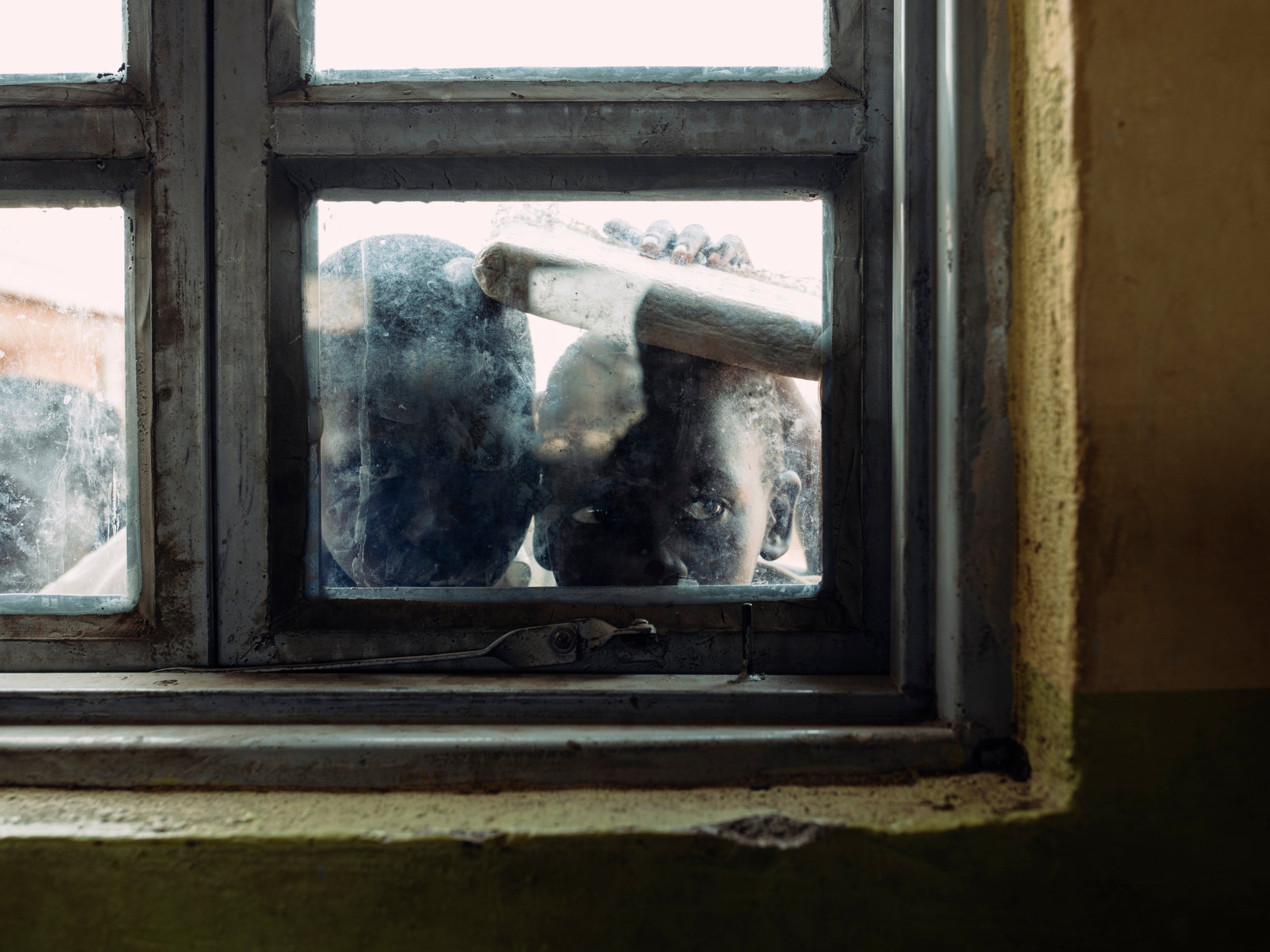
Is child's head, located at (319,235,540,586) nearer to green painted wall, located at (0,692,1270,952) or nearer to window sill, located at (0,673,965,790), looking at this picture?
window sill, located at (0,673,965,790)

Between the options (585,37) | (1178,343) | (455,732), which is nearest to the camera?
(1178,343)

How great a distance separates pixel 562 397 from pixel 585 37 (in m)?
0.42

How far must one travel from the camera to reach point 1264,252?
1.80ft

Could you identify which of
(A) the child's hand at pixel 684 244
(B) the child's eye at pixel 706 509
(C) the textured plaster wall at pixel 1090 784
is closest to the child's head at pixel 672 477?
(B) the child's eye at pixel 706 509

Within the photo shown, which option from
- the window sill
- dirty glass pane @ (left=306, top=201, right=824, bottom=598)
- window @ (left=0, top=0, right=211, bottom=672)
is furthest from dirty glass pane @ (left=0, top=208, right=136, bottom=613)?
dirty glass pane @ (left=306, top=201, right=824, bottom=598)

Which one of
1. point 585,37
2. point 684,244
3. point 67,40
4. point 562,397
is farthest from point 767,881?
point 67,40

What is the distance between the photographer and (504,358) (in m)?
0.81

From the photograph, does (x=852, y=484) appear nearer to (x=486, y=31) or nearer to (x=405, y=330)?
(x=405, y=330)

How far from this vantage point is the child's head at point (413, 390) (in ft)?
2.67

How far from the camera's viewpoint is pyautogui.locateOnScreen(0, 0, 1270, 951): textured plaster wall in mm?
549

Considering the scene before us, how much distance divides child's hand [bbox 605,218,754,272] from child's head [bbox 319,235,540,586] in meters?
0.17

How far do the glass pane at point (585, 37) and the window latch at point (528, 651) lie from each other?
0.66 m

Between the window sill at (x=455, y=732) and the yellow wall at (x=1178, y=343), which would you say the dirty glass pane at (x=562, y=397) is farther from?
the yellow wall at (x=1178, y=343)

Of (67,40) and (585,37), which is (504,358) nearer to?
(585,37)
